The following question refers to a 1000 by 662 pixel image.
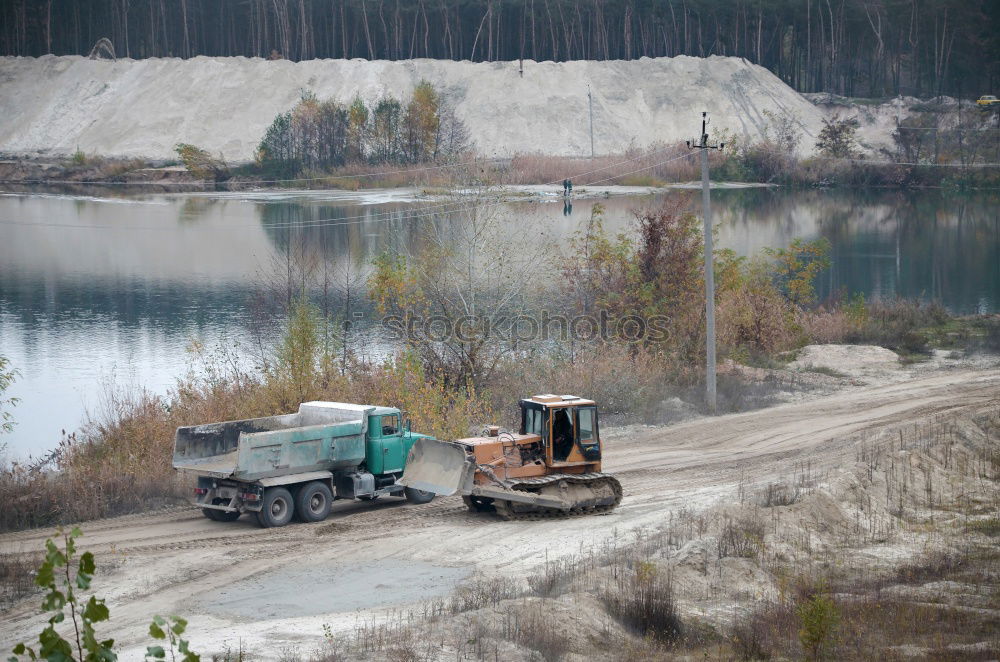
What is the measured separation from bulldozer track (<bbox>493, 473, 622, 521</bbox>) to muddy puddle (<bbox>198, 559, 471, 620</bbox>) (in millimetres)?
2697

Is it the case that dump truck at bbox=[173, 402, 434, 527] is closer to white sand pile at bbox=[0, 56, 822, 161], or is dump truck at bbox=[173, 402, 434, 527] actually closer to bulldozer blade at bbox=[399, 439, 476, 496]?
bulldozer blade at bbox=[399, 439, 476, 496]

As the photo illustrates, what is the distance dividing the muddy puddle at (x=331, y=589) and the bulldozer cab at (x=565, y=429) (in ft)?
12.7

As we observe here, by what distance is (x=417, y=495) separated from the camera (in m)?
20.0

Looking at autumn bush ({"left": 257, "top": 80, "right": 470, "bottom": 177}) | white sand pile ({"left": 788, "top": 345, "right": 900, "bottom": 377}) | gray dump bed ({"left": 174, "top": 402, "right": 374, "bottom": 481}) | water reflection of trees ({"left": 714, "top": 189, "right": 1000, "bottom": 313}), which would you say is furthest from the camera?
autumn bush ({"left": 257, "top": 80, "right": 470, "bottom": 177})

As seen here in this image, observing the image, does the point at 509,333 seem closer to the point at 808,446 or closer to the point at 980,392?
the point at 808,446

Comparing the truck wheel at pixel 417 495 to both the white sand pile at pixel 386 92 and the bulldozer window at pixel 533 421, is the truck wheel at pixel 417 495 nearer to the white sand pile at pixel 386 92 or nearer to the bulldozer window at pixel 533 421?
the bulldozer window at pixel 533 421

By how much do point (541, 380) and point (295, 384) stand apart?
24.5 feet

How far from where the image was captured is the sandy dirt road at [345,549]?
13750 mm

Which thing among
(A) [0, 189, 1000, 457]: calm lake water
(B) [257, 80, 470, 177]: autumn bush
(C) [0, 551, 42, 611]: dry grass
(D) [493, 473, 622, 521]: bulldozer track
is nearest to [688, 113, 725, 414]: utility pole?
(A) [0, 189, 1000, 457]: calm lake water

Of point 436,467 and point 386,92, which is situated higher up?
point 386,92

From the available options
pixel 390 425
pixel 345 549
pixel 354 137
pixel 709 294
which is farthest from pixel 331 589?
pixel 354 137

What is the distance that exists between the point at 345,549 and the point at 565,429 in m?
4.66

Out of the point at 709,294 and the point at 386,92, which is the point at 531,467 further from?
the point at 386,92

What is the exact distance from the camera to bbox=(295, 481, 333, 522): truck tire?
1831cm
